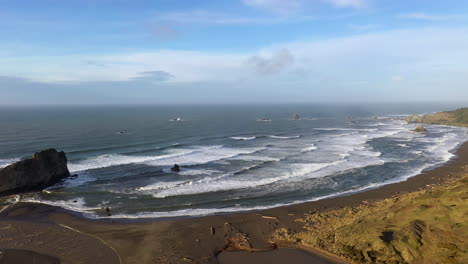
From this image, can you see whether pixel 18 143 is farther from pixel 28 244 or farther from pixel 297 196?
pixel 297 196

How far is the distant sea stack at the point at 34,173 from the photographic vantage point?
35.8 metres

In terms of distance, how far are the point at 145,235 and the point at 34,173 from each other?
21237mm

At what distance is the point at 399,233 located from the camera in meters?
21.9

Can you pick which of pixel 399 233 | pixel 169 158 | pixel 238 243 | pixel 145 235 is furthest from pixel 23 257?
pixel 169 158

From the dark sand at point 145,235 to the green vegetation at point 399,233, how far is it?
137 cm

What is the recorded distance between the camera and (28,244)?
24.6 m

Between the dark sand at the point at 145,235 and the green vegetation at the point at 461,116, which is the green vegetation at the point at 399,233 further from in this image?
the green vegetation at the point at 461,116

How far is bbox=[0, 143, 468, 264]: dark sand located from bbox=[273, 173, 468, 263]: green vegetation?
1.37 m

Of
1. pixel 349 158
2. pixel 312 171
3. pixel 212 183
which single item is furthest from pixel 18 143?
→ pixel 349 158

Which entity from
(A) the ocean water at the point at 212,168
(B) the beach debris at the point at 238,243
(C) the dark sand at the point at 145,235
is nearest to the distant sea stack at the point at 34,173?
(A) the ocean water at the point at 212,168

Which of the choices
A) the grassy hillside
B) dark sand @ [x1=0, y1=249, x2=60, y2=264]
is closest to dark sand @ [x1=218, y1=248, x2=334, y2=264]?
dark sand @ [x1=0, y1=249, x2=60, y2=264]

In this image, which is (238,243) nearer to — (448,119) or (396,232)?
(396,232)

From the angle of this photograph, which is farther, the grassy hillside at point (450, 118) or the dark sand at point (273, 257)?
the grassy hillside at point (450, 118)

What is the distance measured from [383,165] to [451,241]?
32.8 m
